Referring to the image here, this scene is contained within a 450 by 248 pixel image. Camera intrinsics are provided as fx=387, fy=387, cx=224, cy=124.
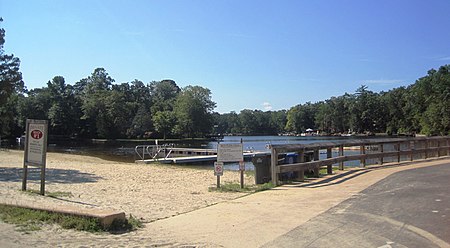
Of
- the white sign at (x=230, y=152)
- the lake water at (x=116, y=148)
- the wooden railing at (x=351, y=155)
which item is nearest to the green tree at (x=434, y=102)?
the lake water at (x=116, y=148)

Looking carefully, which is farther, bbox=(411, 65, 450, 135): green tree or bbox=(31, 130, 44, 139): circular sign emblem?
bbox=(411, 65, 450, 135): green tree

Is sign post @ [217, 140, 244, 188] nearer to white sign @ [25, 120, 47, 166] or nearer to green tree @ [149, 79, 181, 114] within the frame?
white sign @ [25, 120, 47, 166]

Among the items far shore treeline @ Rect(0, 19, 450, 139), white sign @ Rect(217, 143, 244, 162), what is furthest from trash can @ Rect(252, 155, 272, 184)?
far shore treeline @ Rect(0, 19, 450, 139)

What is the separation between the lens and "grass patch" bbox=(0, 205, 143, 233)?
596 cm

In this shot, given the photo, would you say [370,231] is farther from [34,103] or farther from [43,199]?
[34,103]

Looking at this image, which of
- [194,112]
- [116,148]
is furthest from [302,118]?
[116,148]

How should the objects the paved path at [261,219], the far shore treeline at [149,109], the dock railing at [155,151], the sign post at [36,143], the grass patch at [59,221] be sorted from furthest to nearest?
the far shore treeline at [149,109], the dock railing at [155,151], the sign post at [36,143], the grass patch at [59,221], the paved path at [261,219]

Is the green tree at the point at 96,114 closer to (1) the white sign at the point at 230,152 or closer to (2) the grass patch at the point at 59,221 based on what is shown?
(1) the white sign at the point at 230,152

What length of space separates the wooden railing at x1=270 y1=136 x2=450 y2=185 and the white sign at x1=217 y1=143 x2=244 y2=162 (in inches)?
40.8

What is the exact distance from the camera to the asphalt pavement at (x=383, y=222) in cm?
526

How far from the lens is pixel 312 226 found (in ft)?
20.2

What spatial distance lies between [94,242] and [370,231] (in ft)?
13.1

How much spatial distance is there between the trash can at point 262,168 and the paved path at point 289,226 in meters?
3.31

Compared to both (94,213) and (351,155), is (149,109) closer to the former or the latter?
(351,155)
